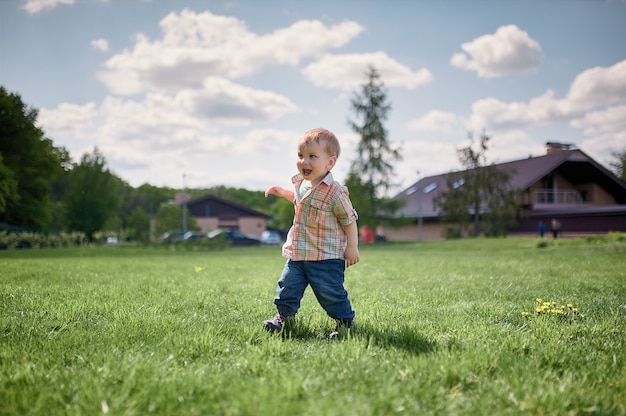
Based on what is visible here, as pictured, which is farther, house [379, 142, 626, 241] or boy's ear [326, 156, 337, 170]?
house [379, 142, 626, 241]

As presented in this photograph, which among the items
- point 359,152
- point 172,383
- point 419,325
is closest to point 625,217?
point 359,152

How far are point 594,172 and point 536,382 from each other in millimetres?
48649

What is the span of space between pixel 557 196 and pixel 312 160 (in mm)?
46980

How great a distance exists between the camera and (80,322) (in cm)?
376

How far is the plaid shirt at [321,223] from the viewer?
3.77 meters

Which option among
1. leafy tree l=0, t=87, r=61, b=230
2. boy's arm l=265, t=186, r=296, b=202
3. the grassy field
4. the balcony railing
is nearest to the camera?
the grassy field

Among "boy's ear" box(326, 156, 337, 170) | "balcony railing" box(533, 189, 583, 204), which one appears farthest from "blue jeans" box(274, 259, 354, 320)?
"balcony railing" box(533, 189, 583, 204)

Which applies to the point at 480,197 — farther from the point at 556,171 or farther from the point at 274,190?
the point at 274,190

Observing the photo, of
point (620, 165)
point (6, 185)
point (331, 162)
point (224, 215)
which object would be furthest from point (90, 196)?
point (620, 165)

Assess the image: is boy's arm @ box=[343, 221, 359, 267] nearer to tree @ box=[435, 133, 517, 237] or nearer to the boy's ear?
the boy's ear

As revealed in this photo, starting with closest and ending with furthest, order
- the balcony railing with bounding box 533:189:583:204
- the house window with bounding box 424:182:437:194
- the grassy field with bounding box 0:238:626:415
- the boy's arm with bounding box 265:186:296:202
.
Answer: the grassy field with bounding box 0:238:626:415
the boy's arm with bounding box 265:186:296:202
the balcony railing with bounding box 533:189:583:204
the house window with bounding box 424:182:437:194

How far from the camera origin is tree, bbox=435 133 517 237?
37.7m

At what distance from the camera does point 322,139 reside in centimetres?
373

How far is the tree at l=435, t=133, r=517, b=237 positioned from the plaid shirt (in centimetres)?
3662
